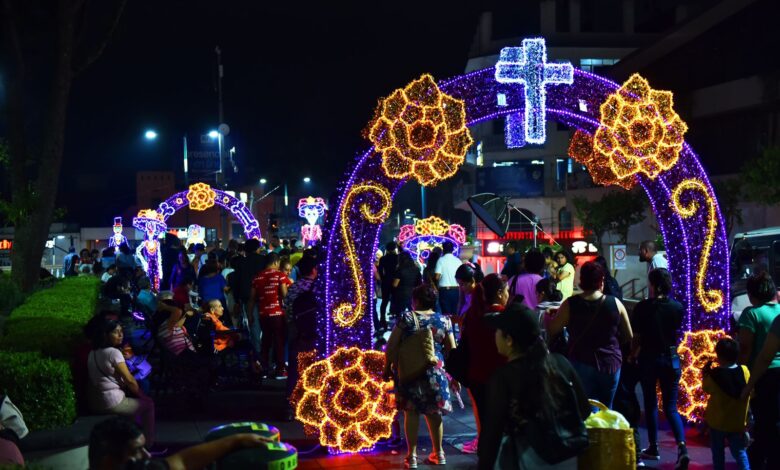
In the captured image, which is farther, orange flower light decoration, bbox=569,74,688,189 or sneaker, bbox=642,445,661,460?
orange flower light decoration, bbox=569,74,688,189

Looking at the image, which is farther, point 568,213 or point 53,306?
point 568,213

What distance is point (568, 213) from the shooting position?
47812 millimetres

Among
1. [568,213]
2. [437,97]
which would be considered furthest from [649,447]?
[568,213]

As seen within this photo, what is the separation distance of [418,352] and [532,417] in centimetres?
296

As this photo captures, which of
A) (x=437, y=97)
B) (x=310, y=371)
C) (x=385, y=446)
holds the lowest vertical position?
(x=385, y=446)

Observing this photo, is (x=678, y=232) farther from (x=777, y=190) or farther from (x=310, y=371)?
(x=777, y=190)

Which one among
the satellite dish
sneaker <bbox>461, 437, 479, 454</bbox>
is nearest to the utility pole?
the satellite dish

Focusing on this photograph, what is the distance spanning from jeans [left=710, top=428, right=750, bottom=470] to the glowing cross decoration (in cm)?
327

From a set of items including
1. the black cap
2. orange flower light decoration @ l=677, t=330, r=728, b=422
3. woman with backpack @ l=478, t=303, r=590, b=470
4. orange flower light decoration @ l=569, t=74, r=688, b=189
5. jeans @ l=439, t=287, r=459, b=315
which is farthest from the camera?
jeans @ l=439, t=287, r=459, b=315

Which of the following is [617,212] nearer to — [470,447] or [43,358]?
[470,447]

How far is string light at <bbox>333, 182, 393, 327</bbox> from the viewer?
816 centimetres

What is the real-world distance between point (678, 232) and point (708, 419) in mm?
2950

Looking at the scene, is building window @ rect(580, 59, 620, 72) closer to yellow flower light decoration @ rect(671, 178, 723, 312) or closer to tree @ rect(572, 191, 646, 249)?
tree @ rect(572, 191, 646, 249)

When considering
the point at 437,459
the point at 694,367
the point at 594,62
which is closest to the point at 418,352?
the point at 437,459
